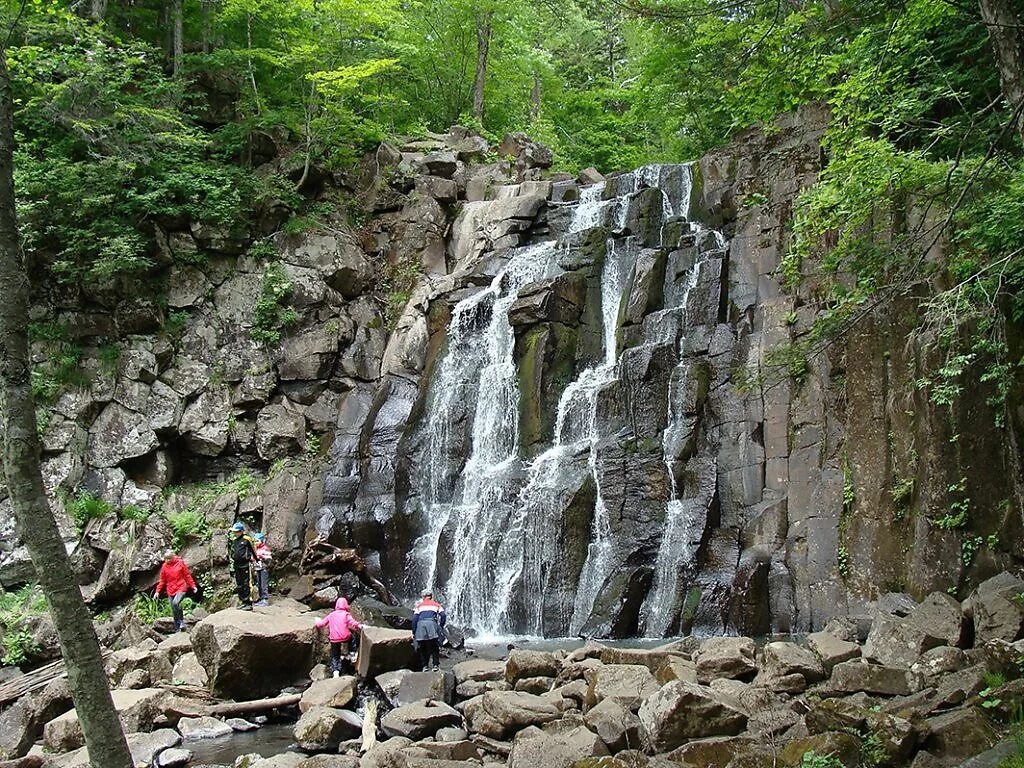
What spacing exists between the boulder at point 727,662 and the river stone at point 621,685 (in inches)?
24.6

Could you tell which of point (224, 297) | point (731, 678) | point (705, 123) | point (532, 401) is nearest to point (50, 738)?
point (731, 678)

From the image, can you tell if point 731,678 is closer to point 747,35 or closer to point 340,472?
point 747,35

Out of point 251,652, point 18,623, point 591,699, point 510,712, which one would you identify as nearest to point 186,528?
point 18,623

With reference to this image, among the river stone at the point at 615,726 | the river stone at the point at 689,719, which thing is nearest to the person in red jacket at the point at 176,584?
the river stone at the point at 615,726

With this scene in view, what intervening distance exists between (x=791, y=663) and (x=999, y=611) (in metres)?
2.34

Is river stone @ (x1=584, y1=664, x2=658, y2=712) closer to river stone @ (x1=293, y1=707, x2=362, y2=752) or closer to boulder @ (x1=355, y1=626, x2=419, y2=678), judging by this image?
river stone @ (x1=293, y1=707, x2=362, y2=752)

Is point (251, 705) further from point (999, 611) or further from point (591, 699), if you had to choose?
point (999, 611)

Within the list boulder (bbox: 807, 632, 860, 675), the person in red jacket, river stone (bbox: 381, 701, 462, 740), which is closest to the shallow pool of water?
river stone (bbox: 381, 701, 462, 740)

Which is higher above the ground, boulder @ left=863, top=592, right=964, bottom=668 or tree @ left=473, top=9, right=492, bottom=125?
tree @ left=473, top=9, right=492, bottom=125

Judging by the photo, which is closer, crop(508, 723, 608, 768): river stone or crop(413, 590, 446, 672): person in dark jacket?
crop(508, 723, 608, 768): river stone

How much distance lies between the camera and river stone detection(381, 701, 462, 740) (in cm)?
874

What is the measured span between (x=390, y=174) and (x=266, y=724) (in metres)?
19.1

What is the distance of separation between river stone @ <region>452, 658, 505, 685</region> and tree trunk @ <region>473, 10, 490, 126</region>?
73.9 ft

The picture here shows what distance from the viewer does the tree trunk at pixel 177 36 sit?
75.5 ft
